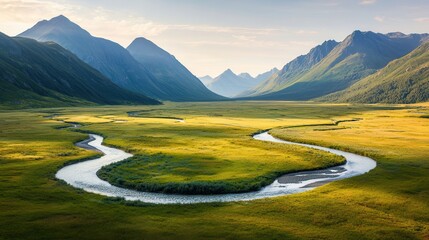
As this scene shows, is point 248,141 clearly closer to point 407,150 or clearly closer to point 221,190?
point 407,150

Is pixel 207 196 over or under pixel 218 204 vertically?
under

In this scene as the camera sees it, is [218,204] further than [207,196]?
No

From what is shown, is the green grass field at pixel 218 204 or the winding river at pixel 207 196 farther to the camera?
the winding river at pixel 207 196

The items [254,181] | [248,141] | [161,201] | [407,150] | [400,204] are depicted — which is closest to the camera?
[400,204]

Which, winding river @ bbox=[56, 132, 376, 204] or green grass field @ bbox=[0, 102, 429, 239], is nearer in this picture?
green grass field @ bbox=[0, 102, 429, 239]

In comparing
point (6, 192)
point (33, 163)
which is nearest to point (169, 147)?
point (33, 163)

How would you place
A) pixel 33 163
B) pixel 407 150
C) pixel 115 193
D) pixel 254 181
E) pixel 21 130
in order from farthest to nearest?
pixel 21 130 < pixel 407 150 < pixel 33 163 < pixel 254 181 < pixel 115 193

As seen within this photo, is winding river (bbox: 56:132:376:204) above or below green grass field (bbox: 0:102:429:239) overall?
below

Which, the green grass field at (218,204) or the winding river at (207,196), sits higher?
the green grass field at (218,204)
